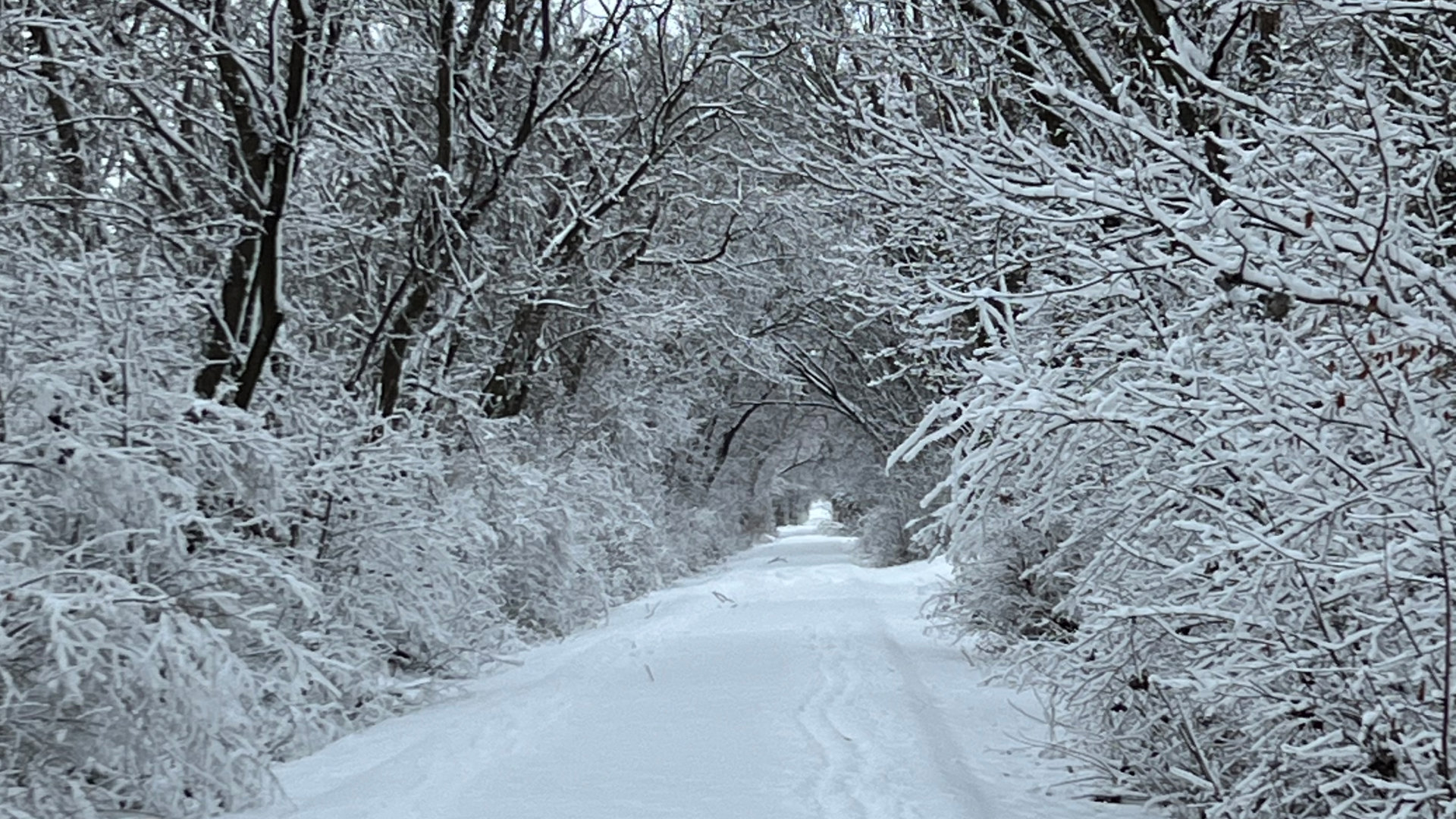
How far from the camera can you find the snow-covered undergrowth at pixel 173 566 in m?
4.60

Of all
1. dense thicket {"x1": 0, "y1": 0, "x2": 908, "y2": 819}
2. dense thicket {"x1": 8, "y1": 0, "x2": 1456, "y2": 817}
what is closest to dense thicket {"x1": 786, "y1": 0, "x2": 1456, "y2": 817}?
dense thicket {"x1": 8, "y1": 0, "x2": 1456, "y2": 817}

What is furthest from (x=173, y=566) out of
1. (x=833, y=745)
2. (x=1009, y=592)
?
(x=1009, y=592)

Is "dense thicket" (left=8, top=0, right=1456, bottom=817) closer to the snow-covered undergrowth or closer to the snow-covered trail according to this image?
the snow-covered undergrowth

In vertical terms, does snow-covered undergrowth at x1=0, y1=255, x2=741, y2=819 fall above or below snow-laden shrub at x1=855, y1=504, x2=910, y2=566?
above

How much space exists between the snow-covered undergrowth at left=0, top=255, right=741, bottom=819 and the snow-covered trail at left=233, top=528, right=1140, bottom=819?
519 mm

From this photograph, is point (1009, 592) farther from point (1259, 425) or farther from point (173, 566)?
point (173, 566)

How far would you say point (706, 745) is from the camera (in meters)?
6.45

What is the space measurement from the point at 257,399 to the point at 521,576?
5064 mm

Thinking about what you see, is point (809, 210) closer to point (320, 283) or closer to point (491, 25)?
point (491, 25)

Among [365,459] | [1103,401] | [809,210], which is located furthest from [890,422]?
[1103,401]

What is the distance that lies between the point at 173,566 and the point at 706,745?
2.84 meters

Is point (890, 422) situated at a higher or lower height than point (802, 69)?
lower

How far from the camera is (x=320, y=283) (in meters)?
11.9

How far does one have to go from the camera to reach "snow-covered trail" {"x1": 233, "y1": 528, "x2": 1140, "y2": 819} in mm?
5164
